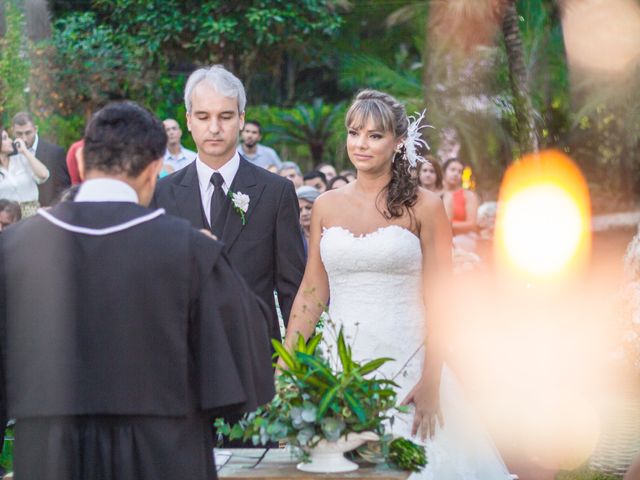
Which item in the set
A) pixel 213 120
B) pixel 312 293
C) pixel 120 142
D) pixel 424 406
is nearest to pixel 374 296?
pixel 312 293

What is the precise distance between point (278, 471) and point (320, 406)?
33 cm

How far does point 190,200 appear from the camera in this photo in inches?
225

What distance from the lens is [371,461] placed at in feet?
14.8

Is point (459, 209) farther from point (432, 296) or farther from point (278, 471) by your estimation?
point (278, 471)

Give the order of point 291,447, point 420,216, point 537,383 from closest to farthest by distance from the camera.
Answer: point 291,447 → point 420,216 → point 537,383

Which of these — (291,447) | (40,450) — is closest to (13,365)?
(40,450)

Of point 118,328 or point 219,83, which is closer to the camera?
point 118,328

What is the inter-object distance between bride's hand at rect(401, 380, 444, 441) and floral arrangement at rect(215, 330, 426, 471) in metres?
0.99

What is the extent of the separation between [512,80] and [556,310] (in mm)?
8210

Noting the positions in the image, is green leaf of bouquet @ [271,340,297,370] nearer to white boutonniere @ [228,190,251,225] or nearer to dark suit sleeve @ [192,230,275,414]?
dark suit sleeve @ [192,230,275,414]

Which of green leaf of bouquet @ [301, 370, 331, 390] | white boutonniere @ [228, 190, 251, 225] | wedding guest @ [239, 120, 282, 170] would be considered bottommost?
green leaf of bouquet @ [301, 370, 331, 390]

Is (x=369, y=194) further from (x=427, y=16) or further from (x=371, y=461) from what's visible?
(x=427, y=16)

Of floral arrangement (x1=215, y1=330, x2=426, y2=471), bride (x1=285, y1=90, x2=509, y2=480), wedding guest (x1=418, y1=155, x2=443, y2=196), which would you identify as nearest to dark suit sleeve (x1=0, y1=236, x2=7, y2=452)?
floral arrangement (x1=215, y1=330, x2=426, y2=471)

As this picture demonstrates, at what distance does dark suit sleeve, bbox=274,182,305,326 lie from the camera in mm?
5723
